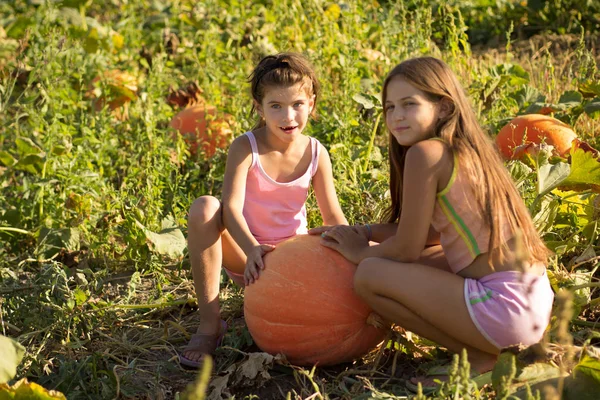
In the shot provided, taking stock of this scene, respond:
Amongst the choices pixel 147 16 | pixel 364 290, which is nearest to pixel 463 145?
pixel 364 290

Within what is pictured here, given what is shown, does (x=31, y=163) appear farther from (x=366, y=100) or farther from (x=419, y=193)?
(x=419, y=193)

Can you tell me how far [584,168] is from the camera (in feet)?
10.0

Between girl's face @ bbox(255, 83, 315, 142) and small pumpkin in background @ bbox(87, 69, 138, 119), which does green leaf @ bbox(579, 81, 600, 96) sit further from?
small pumpkin in background @ bbox(87, 69, 138, 119)

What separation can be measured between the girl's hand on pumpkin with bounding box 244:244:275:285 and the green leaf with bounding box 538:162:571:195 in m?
0.97

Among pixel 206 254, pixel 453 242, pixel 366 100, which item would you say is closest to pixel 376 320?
pixel 453 242

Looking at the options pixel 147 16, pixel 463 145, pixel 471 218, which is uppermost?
pixel 147 16

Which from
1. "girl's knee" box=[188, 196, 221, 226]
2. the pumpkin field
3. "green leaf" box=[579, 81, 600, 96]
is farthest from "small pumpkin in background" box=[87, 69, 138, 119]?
"green leaf" box=[579, 81, 600, 96]

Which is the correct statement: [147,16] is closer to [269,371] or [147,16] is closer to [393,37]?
[393,37]

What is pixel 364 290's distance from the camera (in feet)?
8.70

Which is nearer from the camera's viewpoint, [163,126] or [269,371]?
[269,371]

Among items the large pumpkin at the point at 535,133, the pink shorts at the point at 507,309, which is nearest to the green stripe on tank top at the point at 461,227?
the pink shorts at the point at 507,309

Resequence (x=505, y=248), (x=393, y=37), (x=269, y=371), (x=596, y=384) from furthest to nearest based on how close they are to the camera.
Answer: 1. (x=393, y=37)
2. (x=269, y=371)
3. (x=505, y=248)
4. (x=596, y=384)

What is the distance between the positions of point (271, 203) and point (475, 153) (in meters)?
0.86

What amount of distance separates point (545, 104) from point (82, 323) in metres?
2.57
